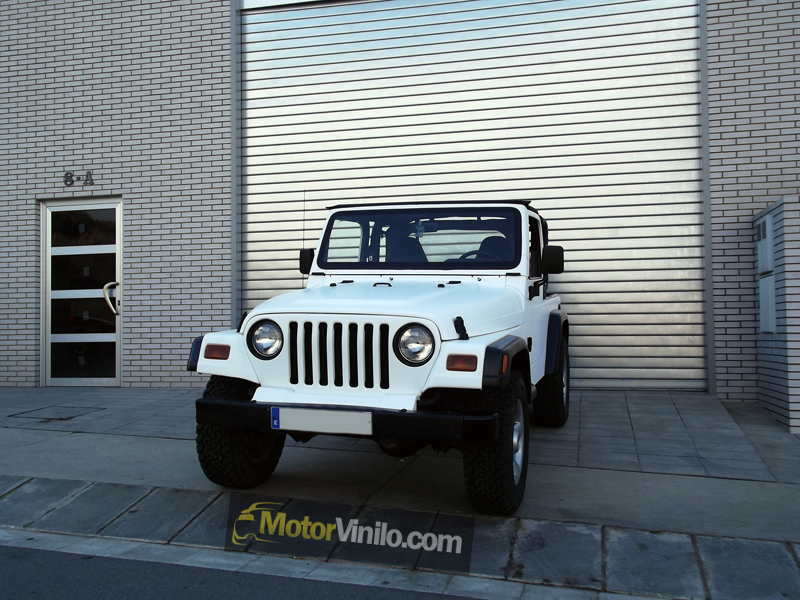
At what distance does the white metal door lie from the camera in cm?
882

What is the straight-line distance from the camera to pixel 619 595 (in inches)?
119

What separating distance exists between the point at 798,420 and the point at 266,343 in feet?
15.0

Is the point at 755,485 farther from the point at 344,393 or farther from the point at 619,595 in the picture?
the point at 344,393

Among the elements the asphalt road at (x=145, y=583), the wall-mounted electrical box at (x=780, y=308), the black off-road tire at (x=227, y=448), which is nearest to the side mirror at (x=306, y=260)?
the black off-road tire at (x=227, y=448)

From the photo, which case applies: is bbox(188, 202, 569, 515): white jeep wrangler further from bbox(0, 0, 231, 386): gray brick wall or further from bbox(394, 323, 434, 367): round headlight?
bbox(0, 0, 231, 386): gray brick wall

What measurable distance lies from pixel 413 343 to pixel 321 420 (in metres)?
0.60

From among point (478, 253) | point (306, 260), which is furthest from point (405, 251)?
point (306, 260)

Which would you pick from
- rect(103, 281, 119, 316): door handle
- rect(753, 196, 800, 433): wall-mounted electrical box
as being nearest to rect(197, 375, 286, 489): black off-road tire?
rect(753, 196, 800, 433): wall-mounted electrical box

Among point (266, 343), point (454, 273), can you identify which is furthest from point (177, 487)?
point (454, 273)

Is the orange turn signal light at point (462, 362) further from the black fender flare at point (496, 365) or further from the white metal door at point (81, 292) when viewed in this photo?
the white metal door at point (81, 292)

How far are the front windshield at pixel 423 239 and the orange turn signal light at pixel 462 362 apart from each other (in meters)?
1.45

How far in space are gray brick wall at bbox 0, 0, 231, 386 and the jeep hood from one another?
15.3 feet

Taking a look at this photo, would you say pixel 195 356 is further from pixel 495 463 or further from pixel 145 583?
pixel 495 463

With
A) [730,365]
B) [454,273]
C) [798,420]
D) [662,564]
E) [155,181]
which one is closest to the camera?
[662,564]
